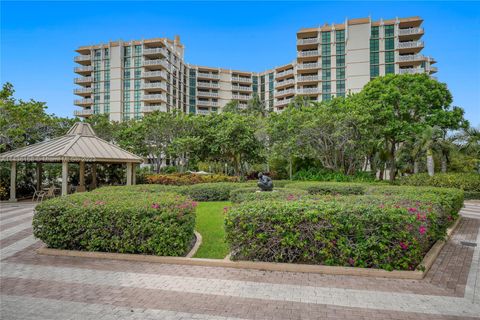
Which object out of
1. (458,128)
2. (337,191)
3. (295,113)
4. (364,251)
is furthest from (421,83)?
(364,251)

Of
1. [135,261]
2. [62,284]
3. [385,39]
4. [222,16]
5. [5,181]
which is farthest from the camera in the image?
[385,39]

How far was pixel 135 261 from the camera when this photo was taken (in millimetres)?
6496

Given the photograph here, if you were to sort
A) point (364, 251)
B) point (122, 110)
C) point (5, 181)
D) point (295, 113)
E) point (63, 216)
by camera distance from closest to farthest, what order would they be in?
1. point (364, 251)
2. point (63, 216)
3. point (5, 181)
4. point (295, 113)
5. point (122, 110)

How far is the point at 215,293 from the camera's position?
4.85m

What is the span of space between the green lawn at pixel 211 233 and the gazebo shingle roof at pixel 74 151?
8.46m

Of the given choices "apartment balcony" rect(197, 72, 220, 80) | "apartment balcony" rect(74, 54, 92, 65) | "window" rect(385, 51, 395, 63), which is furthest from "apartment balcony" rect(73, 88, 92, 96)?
"window" rect(385, 51, 395, 63)

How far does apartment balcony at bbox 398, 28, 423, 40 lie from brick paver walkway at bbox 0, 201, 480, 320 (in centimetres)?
5574

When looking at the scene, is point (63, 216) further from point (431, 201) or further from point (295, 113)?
point (295, 113)

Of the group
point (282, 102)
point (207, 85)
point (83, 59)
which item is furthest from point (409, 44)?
point (83, 59)

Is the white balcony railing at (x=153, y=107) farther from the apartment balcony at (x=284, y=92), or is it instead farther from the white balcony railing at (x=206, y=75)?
the apartment balcony at (x=284, y=92)

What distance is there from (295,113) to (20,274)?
2236 cm

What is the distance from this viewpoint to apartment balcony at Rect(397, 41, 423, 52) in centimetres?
5101

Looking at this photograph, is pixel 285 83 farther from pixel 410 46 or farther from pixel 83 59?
pixel 83 59

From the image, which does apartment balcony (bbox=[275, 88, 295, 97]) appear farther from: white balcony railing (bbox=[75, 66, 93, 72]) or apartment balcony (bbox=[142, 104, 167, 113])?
white balcony railing (bbox=[75, 66, 93, 72])
